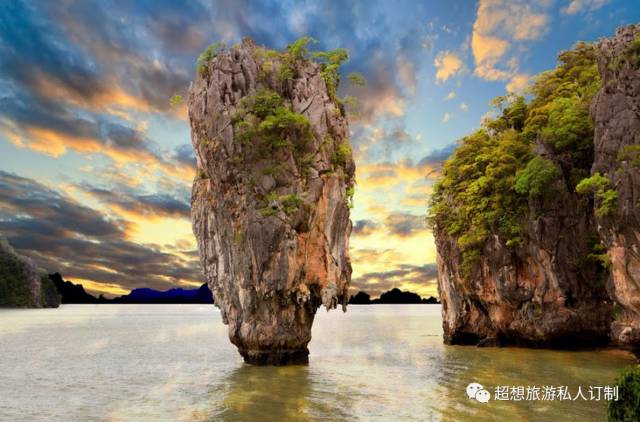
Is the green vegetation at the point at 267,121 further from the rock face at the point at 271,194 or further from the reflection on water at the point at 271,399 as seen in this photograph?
the reflection on water at the point at 271,399

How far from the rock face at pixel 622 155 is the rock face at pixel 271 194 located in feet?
42.7

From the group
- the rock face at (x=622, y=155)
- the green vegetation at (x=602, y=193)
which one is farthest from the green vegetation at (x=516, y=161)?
the green vegetation at (x=602, y=193)

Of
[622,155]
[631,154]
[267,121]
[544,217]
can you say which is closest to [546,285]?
[544,217]

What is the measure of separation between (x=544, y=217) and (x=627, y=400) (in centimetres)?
2457

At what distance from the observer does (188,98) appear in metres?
29.9

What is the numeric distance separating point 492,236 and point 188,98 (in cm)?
2224

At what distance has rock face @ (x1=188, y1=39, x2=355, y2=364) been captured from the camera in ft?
88.6

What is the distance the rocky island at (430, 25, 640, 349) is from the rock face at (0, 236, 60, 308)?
132m

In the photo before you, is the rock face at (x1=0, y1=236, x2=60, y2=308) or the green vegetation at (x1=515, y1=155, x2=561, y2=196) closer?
the green vegetation at (x1=515, y1=155, x2=561, y2=196)

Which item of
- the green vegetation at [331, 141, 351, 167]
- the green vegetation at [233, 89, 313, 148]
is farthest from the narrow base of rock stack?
the green vegetation at [233, 89, 313, 148]

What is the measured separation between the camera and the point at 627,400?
9.59m

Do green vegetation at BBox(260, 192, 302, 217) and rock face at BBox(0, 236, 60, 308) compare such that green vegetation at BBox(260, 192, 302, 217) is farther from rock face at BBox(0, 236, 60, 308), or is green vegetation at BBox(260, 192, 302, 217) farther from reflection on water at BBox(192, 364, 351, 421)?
rock face at BBox(0, 236, 60, 308)

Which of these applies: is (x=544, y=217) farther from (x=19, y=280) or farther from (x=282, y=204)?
(x=19, y=280)

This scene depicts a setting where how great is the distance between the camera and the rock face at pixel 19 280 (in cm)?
13662
